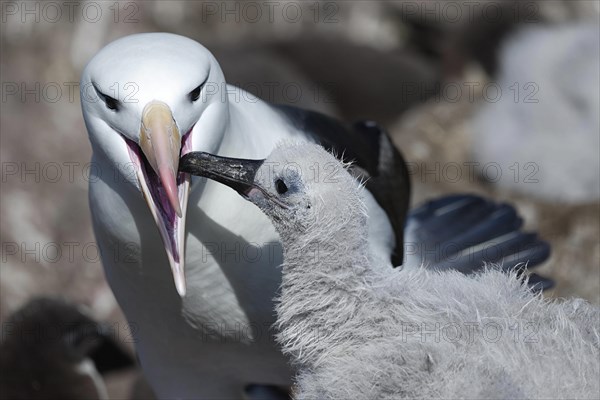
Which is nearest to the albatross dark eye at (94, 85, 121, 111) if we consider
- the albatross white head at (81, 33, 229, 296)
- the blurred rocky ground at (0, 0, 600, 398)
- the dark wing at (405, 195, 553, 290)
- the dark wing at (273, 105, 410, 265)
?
the albatross white head at (81, 33, 229, 296)

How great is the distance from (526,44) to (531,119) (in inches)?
19.4

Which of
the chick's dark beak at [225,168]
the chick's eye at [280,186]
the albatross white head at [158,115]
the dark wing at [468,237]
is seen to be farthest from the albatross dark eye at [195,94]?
the dark wing at [468,237]

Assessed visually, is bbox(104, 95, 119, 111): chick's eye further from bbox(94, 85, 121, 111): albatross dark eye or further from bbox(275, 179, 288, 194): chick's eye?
bbox(275, 179, 288, 194): chick's eye

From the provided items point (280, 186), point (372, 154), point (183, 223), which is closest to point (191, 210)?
point (183, 223)

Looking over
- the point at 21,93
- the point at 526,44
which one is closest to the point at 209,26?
the point at 21,93

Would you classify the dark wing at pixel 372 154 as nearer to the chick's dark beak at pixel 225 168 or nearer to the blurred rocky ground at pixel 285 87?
the chick's dark beak at pixel 225 168

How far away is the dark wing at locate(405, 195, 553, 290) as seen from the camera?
3602 millimetres

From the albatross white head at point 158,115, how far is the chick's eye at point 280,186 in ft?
0.65

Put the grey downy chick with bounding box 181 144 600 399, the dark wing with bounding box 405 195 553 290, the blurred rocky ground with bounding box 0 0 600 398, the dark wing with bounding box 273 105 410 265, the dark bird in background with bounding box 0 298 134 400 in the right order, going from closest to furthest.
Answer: the grey downy chick with bounding box 181 144 600 399, the dark wing with bounding box 273 105 410 265, the dark wing with bounding box 405 195 553 290, the dark bird in background with bounding box 0 298 134 400, the blurred rocky ground with bounding box 0 0 600 398

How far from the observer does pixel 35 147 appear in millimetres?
5426

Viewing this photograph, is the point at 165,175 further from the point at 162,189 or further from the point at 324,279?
the point at 324,279

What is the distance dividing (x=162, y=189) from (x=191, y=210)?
23cm

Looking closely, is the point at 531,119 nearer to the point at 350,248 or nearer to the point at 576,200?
the point at 576,200

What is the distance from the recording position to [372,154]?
3.53 metres
